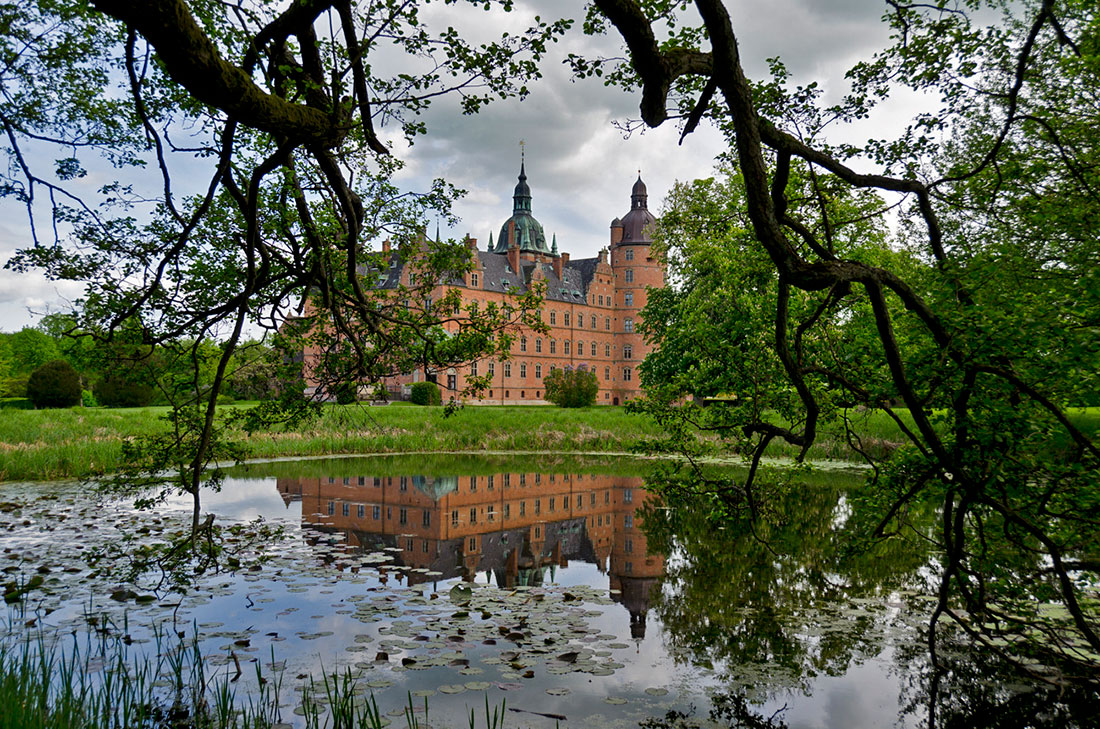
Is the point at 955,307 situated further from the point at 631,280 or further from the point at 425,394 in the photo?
the point at 631,280

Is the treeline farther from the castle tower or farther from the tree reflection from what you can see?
the castle tower

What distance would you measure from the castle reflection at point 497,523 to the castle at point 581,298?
111ft

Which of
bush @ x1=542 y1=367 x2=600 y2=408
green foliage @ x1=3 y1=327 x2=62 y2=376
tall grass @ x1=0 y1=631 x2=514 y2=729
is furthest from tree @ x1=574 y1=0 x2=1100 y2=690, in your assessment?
green foliage @ x1=3 y1=327 x2=62 y2=376

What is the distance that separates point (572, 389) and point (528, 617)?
2880 centimetres

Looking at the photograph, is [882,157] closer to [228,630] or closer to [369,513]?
[228,630]

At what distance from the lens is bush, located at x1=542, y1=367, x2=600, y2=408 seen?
3444 cm

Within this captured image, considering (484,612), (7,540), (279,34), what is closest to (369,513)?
(7,540)

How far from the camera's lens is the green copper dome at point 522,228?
2229 inches

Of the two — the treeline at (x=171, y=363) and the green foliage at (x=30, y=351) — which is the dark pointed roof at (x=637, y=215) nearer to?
the green foliage at (x=30, y=351)

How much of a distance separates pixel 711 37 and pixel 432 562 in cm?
650

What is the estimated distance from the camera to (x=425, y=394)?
36.8 metres

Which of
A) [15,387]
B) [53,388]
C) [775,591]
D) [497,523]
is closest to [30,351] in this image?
[15,387]

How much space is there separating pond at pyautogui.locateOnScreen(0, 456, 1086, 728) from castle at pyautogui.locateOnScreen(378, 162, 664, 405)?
126 feet

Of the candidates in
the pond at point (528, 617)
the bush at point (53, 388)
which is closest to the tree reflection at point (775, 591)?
the pond at point (528, 617)
